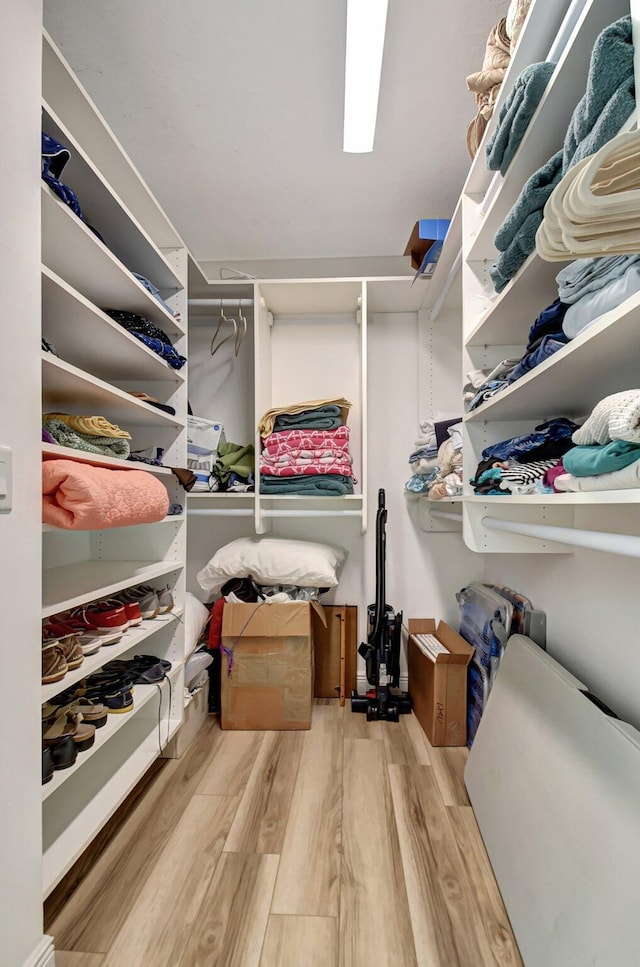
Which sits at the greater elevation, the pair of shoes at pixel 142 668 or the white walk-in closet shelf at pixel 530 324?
the white walk-in closet shelf at pixel 530 324

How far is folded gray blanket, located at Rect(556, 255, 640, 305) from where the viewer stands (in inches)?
29.8

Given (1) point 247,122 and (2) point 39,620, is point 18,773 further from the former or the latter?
(1) point 247,122

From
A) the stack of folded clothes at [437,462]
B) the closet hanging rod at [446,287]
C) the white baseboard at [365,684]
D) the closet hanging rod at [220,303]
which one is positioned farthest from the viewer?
the white baseboard at [365,684]

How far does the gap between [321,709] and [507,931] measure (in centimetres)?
126

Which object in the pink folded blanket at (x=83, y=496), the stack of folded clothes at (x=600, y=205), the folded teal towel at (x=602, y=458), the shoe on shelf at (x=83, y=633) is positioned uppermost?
the stack of folded clothes at (x=600, y=205)

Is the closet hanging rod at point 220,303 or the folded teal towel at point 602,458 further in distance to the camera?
the closet hanging rod at point 220,303

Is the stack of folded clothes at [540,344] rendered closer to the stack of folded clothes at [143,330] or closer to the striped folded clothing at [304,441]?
the striped folded clothing at [304,441]

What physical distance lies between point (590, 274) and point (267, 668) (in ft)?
6.34

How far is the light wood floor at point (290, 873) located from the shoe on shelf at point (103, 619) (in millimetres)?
642

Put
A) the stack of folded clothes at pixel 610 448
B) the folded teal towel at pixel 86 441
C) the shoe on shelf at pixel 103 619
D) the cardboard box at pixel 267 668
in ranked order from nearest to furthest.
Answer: the stack of folded clothes at pixel 610 448 < the folded teal towel at pixel 86 441 < the shoe on shelf at pixel 103 619 < the cardboard box at pixel 267 668

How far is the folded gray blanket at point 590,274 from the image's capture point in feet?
2.48

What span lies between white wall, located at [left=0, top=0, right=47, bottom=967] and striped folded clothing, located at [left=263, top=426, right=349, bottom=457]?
1326 mm

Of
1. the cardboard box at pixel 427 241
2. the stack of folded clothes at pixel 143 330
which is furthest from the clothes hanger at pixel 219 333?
the cardboard box at pixel 427 241

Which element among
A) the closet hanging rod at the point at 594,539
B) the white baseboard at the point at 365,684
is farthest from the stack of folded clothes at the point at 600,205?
the white baseboard at the point at 365,684
